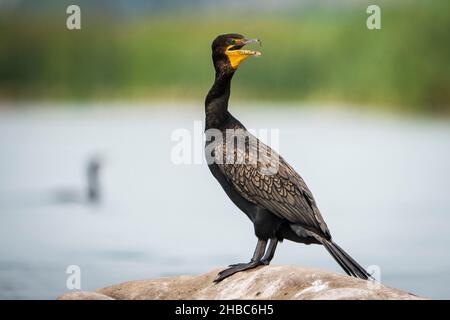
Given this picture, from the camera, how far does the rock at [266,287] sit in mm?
6508

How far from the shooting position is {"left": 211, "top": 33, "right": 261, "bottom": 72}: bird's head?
7.39 metres

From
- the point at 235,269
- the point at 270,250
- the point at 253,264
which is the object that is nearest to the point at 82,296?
the point at 235,269

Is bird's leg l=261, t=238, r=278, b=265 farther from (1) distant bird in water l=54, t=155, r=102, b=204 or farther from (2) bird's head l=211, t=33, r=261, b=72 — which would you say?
(1) distant bird in water l=54, t=155, r=102, b=204

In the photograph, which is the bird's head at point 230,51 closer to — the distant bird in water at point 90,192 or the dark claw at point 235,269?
the dark claw at point 235,269

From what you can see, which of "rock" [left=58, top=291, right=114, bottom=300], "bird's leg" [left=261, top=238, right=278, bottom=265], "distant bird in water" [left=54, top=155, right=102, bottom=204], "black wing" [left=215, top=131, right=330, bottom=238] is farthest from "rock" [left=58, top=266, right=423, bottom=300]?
"distant bird in water" [left=54, top=155, right=102, bottom=204]

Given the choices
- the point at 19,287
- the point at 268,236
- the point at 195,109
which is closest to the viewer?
the point at 268,236

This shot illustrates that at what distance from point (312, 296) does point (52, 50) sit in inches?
559

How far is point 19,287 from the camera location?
1134 cm

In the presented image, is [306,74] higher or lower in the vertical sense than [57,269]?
higher

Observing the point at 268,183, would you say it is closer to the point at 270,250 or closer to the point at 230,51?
the point at 270,250

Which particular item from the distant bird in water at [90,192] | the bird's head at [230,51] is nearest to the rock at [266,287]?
the bird's head at [230,51]

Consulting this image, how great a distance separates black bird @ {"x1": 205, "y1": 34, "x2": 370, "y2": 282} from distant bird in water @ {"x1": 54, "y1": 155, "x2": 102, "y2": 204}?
9824mm
